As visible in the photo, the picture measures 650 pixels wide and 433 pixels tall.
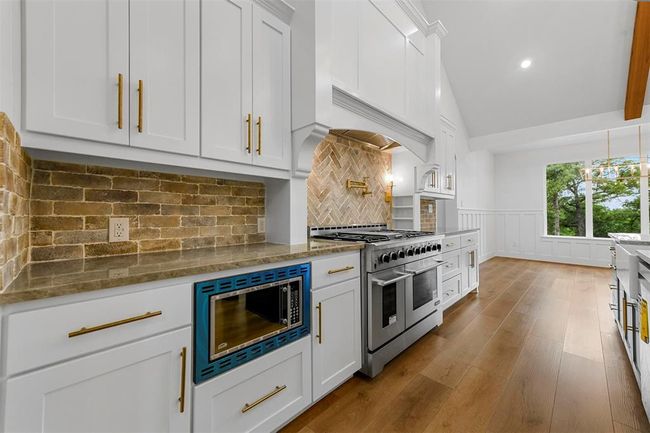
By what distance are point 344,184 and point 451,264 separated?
5.51ft

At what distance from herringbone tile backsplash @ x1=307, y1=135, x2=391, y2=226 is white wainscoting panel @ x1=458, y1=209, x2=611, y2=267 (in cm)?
281

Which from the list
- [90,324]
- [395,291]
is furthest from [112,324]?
[395,291]

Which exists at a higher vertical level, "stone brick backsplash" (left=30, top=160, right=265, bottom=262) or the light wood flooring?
"stone brick backsplash" (left=30, top=160, right=265, bottom=262)

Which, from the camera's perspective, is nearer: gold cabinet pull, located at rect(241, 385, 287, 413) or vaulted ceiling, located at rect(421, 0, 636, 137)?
gold cabinet pull, located at rect(241, 385, 287, 413)

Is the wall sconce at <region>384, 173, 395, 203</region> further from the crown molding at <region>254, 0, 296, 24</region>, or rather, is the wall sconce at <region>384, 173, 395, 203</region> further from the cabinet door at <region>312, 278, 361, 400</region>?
the crown molding at <region>254, 0, 296, 24</region>

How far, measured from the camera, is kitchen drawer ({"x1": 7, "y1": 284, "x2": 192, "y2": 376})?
0.81 metres

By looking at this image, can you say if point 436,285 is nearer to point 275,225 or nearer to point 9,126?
point 275,225

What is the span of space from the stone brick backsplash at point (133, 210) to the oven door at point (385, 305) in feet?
3.15

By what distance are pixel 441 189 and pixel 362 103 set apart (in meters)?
2.08

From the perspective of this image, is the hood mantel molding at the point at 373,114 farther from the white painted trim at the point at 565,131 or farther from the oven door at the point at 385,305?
the white painted trim at the point at 565,131

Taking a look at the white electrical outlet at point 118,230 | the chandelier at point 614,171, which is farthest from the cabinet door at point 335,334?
the chandelier at point 614,171

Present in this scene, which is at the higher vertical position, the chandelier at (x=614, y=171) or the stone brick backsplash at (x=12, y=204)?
the chandelier at (x=614, y=171)

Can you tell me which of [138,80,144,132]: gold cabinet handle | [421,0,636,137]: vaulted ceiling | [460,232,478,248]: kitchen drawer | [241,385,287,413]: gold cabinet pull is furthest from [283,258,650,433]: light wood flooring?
[421,0,636,137]: vaulted ceiling

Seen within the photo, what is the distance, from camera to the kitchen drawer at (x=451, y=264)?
10.5 ft
